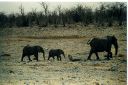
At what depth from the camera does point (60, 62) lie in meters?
6.20

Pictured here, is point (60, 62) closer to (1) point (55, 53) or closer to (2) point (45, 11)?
(1) point (55, 53)

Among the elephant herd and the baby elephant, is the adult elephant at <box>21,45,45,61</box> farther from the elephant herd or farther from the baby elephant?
the baby elephant

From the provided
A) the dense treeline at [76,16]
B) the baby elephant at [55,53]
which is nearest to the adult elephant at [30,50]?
the baby elephant at [55,53]

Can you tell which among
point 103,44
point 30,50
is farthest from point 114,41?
point 30,50

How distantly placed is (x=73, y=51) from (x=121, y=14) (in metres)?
0.70

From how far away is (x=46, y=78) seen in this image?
6109 mm

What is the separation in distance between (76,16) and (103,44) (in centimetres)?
48

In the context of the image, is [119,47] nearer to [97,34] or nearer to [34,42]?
[97,34]

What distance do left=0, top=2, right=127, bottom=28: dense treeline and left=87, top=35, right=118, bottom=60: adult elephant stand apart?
18 cm

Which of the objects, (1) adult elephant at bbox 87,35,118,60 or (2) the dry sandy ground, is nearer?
(2) the dry sandy ground

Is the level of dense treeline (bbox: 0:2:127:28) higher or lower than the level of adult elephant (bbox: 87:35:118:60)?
higher

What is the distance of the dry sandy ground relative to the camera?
6.10 metres

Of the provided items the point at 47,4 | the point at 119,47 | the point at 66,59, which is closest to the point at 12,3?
the point at 47,4

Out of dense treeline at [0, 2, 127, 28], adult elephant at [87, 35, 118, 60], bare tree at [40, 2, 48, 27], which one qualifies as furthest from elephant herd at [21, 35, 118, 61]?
bare tree at [40, 2, 48, 27]
